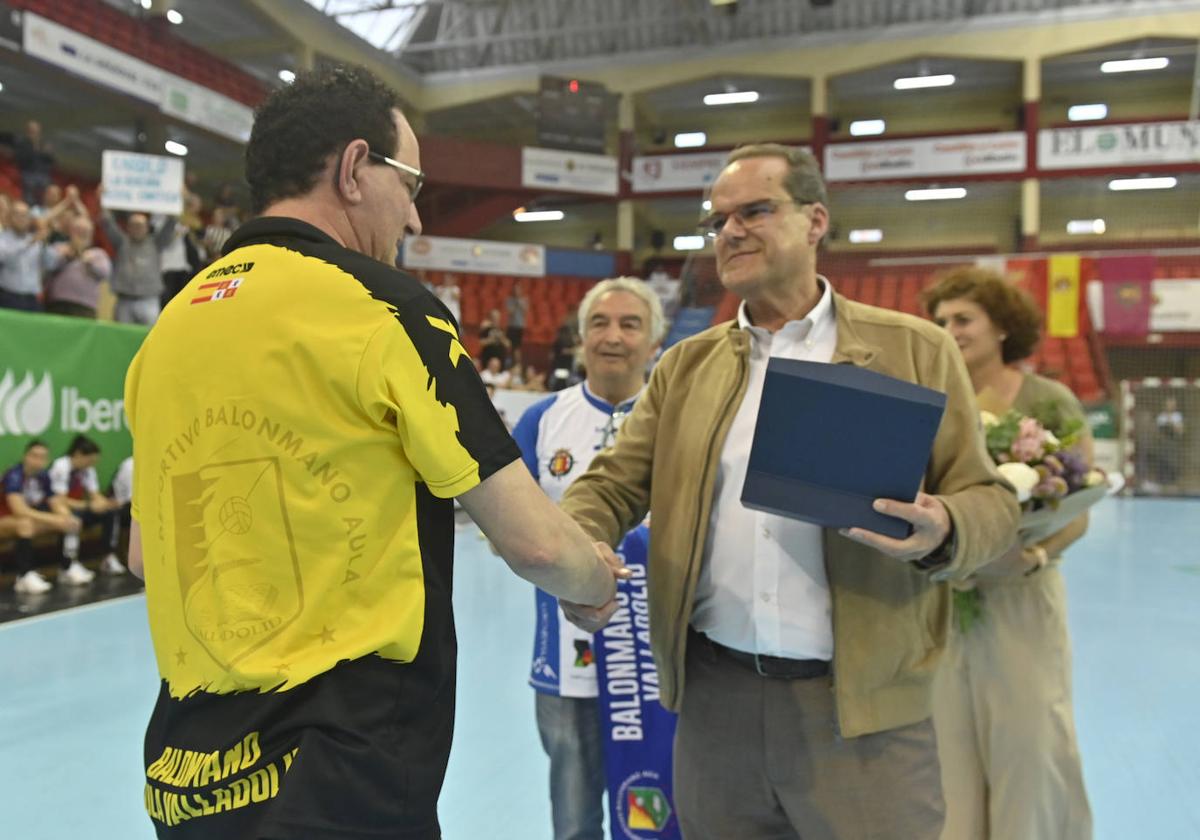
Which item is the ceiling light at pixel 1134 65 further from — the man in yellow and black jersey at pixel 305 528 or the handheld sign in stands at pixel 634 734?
the man in yellow and black jersey at pixel 305 528

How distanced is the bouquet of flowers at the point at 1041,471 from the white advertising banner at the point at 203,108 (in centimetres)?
1486

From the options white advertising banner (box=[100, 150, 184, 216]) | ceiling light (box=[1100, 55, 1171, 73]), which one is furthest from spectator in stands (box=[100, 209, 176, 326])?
ceiling light (box=[1100, 55, 1171, 73])

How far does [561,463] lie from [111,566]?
6.84 m

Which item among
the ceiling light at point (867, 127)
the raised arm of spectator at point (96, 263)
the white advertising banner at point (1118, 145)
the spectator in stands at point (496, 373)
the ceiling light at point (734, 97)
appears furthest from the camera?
the ceiling light at point (867, 127)

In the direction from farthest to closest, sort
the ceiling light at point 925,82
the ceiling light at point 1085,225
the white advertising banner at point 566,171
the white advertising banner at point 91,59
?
the ceiling light at point 925,82
the ceiling light at point 1085,225
the white advertising banner at point 566,171
the white advertising banner at point 91,59

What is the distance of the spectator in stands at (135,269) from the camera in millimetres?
9242

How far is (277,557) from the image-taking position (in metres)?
1.12

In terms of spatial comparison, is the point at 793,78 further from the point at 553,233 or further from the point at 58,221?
the point at 58,221

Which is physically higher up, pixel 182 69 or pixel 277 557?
pixel 182 69

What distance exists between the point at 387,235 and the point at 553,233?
25.3 m

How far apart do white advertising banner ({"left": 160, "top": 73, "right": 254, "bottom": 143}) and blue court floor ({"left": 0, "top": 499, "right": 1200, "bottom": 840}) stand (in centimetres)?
1117

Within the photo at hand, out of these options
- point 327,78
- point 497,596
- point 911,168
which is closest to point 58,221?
point 497,596

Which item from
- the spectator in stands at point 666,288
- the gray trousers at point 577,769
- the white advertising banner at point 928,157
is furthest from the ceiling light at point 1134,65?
the gray trousers at point 577,769

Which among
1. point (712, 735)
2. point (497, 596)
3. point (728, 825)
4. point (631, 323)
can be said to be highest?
point (631, 323)
